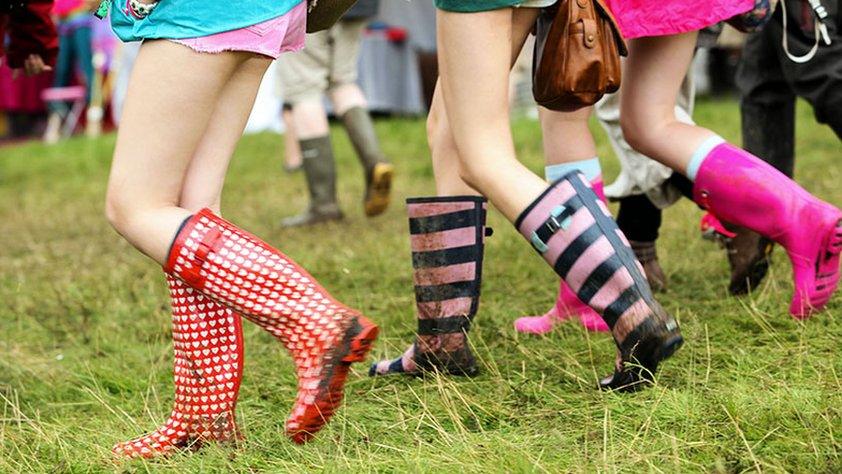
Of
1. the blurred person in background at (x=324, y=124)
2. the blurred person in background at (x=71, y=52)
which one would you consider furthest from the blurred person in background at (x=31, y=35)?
the blurred person in background at (x=71, y=52)

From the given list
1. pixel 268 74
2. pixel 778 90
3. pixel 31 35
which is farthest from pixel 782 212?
pixel 268 74

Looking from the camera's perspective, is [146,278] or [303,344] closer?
[303,344]

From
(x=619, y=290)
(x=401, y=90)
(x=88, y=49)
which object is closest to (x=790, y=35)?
(x=619, y=290)

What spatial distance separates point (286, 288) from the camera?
2.00 m

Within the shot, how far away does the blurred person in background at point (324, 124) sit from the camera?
4.96 metres

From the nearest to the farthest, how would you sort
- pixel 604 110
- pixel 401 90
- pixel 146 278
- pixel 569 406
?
pixel 569 406, pixel 604 110, pixel 146 278, pixel 401 90

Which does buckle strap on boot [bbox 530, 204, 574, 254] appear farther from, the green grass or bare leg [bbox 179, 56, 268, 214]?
bare leg [bbox 179, 56, 268, 214]

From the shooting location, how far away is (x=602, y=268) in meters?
2.08

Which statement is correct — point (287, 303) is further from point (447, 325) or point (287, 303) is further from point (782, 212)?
point (782, 212)

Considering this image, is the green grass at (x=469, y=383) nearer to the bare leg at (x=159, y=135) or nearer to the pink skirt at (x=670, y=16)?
the bare leg at (x=159, y=135)

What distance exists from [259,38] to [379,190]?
2.96 meters

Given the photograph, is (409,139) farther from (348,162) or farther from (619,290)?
(619,290)

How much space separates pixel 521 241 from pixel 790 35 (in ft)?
4.50

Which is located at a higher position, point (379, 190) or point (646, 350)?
point (646, 350)
